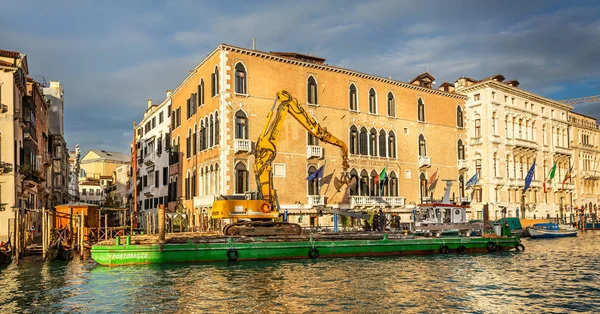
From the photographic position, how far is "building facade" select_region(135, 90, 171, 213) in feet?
163

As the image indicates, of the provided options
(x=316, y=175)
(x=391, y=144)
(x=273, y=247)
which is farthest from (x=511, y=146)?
(x=273, y=247)

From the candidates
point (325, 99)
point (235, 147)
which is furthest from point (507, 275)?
point (325, 99)

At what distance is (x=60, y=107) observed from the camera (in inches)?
2224

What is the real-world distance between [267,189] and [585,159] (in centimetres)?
5514

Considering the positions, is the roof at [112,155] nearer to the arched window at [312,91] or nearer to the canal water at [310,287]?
the arched window at [312,91]

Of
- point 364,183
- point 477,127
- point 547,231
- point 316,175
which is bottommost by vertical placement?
point 547,231

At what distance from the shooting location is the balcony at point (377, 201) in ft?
130

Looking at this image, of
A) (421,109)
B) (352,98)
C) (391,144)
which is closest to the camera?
(352,98)

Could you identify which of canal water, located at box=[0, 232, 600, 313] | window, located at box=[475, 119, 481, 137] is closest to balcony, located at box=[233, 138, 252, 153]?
canal water, located at box=[0, 232, 600, 313]

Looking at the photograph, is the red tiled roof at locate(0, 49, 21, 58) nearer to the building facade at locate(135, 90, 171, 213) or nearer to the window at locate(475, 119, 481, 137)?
the building facade at locate(135, 90, 171, 213)

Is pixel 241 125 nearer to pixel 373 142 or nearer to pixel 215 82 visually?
pixel 215 82

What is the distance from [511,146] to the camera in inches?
2181

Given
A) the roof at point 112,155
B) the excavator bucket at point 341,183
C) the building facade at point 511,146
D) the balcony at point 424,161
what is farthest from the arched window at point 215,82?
the roof at point 112,155

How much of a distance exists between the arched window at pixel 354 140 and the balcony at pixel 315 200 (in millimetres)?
4740
